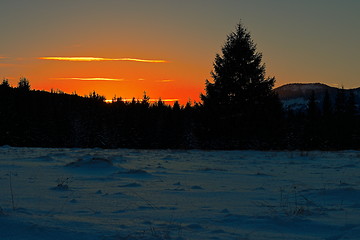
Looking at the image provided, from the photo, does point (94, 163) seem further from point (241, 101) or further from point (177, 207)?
point (241, 101)

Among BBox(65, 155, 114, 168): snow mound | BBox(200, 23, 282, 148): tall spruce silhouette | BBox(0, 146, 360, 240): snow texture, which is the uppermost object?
BBox(200, 23, 282, 148): tall spruce silhouette

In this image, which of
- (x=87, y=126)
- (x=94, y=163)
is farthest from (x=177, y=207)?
(x=87, y=126)

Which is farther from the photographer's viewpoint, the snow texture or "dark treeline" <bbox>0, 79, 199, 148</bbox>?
"dark treeline" <bbox>0, 79, 199, 148</bbox>

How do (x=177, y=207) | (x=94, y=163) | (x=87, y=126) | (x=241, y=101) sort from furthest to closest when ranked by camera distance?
(x=87, y=126) < (x=241, y=101) < (x=94, y=163) < (x=177, y=207)

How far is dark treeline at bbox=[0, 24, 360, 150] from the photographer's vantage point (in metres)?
23.5

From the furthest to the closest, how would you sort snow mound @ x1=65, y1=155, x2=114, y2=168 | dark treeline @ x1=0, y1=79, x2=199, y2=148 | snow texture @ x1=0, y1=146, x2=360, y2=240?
dark treeline @ x1=0, y1=79, x2=199, y2=148 < snow mound @ x1=65, y1=155, x2=114, y2=168 < snow texture @ x1=0, y1=146, x2=360, y2=240

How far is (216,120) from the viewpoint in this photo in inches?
925

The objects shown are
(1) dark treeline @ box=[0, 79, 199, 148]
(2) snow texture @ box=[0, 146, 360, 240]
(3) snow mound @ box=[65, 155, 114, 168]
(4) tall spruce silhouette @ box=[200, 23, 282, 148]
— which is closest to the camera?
(2) snow texture @ box=[0, 146, 360, 240]

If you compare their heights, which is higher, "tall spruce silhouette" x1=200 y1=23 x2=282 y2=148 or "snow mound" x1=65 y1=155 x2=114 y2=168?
"tall spruce silhouette" x1=200 y1=23 x2=282 y2=148

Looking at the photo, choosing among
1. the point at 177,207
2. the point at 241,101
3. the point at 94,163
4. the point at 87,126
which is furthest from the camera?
the point at 87,126

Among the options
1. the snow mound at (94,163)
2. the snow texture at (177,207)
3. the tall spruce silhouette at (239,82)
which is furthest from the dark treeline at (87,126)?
the snow texture at (177,207)

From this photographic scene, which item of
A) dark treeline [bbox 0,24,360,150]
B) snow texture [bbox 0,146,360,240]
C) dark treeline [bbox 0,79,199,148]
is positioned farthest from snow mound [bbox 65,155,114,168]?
dark treeline [bbox 0,79,199,148]

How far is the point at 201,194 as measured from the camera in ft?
17.4

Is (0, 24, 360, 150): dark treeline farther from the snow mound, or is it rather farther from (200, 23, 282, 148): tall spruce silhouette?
the snow mound
